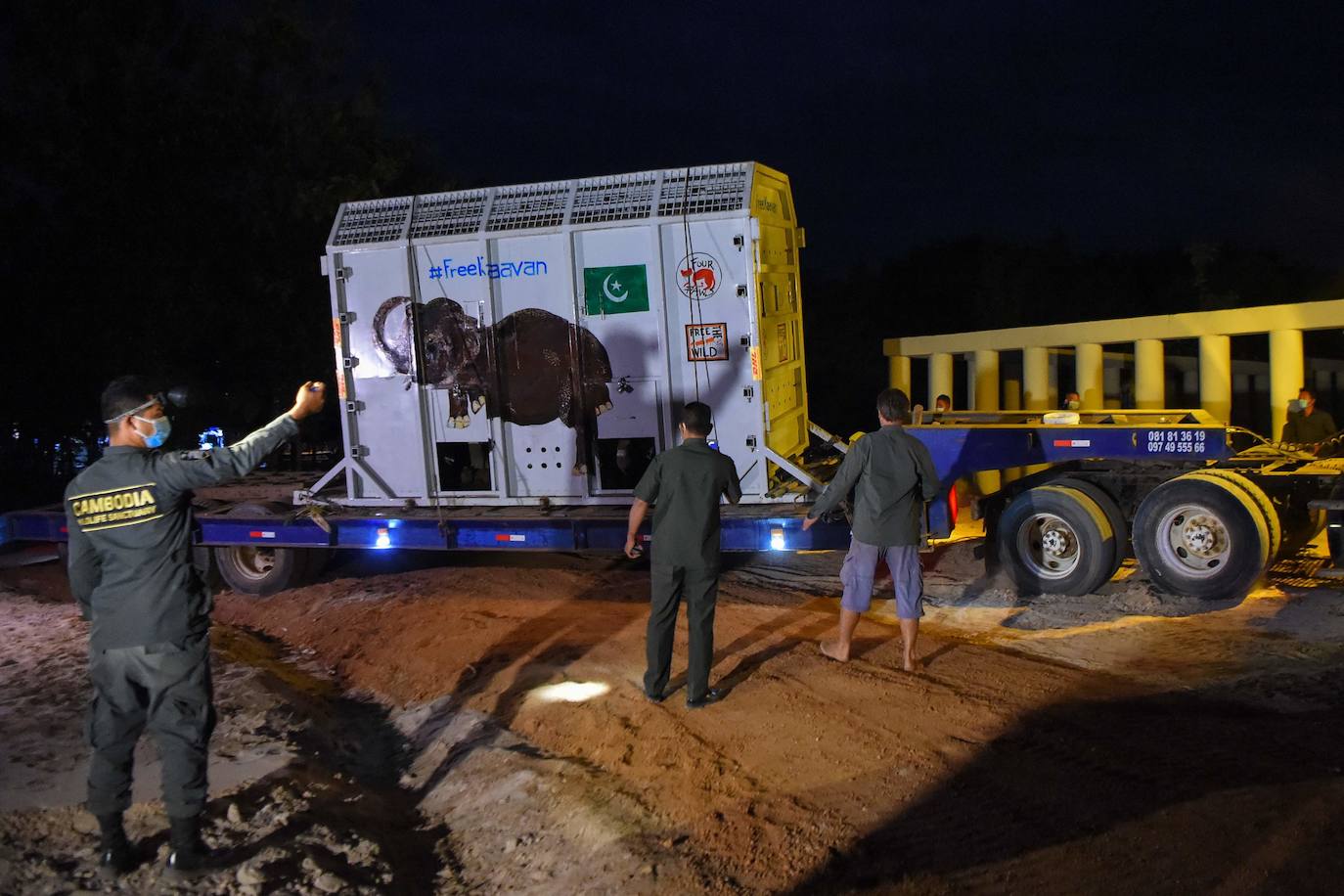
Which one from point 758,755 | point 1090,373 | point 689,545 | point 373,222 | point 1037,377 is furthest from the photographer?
point 1037,377

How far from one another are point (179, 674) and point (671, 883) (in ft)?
7.10

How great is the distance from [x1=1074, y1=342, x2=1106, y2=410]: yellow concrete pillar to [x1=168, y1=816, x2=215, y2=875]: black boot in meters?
14.0

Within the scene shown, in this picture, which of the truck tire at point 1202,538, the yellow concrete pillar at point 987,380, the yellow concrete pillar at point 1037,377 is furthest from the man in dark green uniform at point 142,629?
the yellow concrete pillar at point 987,380

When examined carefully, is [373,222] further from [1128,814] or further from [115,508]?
[1128,814]

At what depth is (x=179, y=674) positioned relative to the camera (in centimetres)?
430

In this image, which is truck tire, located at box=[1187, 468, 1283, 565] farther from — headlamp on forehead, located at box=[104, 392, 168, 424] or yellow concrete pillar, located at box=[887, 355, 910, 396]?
yellow concrete pillar, located at box=[887, 355, 910, 396]

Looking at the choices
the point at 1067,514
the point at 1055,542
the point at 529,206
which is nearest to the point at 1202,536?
the point at 1067,514

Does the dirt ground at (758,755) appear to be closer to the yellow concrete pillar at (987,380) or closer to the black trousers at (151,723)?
the black trousers at (151,723)

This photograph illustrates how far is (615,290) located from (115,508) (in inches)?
207

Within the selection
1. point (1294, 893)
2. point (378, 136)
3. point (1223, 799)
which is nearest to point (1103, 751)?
point (1223, 799)

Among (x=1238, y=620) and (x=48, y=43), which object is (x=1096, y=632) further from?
(x=48, y=43)

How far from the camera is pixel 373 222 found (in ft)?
32.0

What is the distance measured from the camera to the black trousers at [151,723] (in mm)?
4238

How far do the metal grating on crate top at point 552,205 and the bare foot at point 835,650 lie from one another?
3572mm
